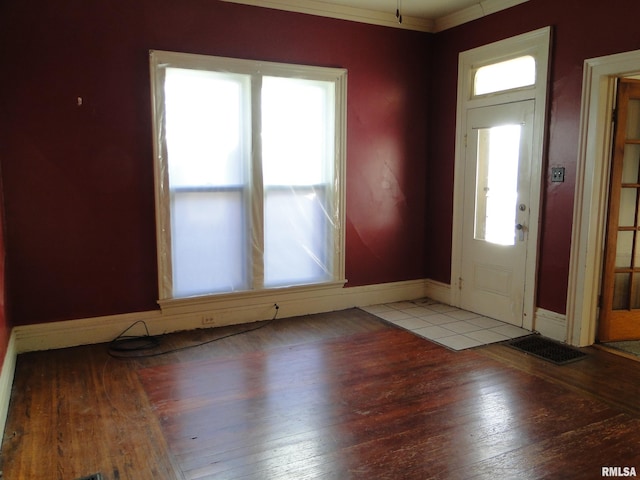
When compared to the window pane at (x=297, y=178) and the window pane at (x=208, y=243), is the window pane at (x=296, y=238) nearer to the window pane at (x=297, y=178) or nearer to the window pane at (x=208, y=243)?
the window pane at (x=297, y=178)

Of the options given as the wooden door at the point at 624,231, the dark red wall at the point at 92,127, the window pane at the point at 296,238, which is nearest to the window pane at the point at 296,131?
the window pane at the point at 296,238

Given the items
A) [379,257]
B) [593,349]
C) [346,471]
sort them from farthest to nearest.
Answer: [379,257]
[593,349]
[346,471]

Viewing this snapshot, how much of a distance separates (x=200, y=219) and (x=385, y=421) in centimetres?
234

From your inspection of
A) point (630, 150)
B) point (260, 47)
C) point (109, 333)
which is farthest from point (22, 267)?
point (630, 150)

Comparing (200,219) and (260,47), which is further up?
(260,47)

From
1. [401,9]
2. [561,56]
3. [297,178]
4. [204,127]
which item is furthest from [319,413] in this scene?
[401,9]

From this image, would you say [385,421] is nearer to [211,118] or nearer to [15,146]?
[211,118]

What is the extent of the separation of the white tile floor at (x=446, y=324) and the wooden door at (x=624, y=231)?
0.69m

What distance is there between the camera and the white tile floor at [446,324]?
4176 millimetres

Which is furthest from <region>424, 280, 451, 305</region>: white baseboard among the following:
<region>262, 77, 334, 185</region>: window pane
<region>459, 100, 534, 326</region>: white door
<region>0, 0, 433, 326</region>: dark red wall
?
<region>0, 0, 433, 326</region>: dark red wall

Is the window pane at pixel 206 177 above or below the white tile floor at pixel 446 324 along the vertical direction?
above

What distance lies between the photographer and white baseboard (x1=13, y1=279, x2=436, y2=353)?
390 cm

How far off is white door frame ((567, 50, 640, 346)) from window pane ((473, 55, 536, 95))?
0.55m

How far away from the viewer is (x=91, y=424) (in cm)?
279
